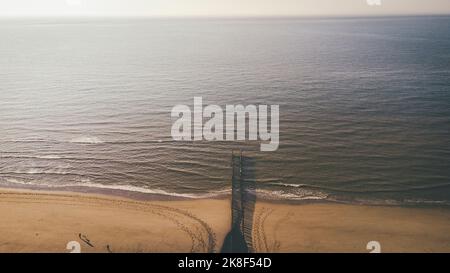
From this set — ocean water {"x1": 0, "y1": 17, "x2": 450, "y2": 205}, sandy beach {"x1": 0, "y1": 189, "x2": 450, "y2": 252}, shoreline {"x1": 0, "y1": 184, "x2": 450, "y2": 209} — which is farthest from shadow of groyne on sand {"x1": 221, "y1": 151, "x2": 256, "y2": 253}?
shoreline {"x1": 0, "y1": 184, "x2": 450, "y2": 209}

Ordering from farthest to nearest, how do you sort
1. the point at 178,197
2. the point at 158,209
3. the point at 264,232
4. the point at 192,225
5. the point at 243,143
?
the point at 243,143
the point at 178,197
the point at 158,209
the point at 192,225
the point at 264,232

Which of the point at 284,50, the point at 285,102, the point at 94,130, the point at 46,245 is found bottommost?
the point at 46,245

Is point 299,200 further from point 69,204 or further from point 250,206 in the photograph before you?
point 69,204

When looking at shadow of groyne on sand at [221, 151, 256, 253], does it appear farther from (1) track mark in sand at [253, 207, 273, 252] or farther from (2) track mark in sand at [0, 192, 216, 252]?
(2) track mark in sand at [0, 192, 216, 252]

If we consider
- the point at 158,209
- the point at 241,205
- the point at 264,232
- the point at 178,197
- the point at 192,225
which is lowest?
the point at 264,232

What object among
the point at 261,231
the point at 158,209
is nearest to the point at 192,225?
the point at 158,209

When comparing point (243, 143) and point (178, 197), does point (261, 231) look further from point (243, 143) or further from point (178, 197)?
point (243, 143)

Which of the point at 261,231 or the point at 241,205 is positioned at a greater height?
the point at 241,205
